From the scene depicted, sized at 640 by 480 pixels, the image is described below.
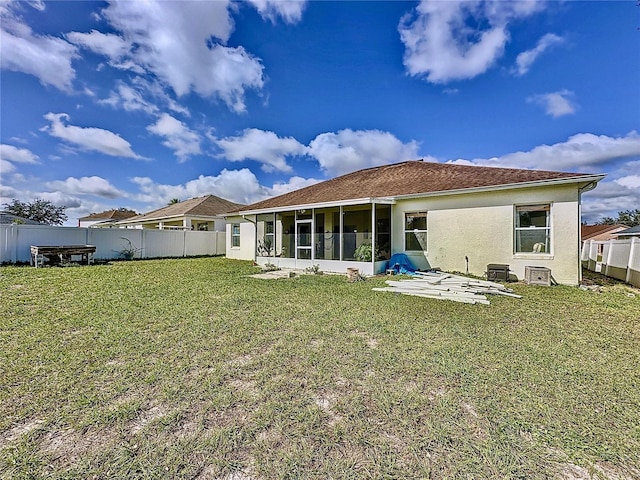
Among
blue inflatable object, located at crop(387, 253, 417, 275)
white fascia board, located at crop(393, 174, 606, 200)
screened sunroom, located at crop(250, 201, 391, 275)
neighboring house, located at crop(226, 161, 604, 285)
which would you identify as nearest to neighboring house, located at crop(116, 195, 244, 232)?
screened sunroom, located at crop(250, 201, 391, 275)

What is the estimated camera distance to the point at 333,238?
11578 millimetres

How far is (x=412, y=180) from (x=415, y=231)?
3031 millimetres

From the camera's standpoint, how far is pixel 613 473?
6.09ft

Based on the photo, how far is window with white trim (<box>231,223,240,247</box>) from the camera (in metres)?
18.3

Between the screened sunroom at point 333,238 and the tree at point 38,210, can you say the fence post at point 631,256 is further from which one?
the tree at point 38,210

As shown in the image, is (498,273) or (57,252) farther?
(57,252)

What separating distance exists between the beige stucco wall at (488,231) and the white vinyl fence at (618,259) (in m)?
2.59

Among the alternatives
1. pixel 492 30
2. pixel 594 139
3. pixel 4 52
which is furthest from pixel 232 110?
pixel 594 139

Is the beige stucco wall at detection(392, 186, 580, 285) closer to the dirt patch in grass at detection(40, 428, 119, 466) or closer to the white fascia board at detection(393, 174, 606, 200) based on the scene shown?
the white fascia board at detection(393, 174, 606, 200)

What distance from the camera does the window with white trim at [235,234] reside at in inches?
722

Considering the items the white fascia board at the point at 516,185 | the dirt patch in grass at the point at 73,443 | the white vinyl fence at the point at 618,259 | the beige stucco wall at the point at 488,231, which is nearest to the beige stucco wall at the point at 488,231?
the beige stucco wall at the point at 488,231

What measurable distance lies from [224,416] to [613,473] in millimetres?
2843

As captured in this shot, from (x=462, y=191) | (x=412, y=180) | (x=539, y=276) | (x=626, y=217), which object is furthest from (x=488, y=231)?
(x=626, y=217)

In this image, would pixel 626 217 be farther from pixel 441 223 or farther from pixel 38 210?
pixel 38 210
